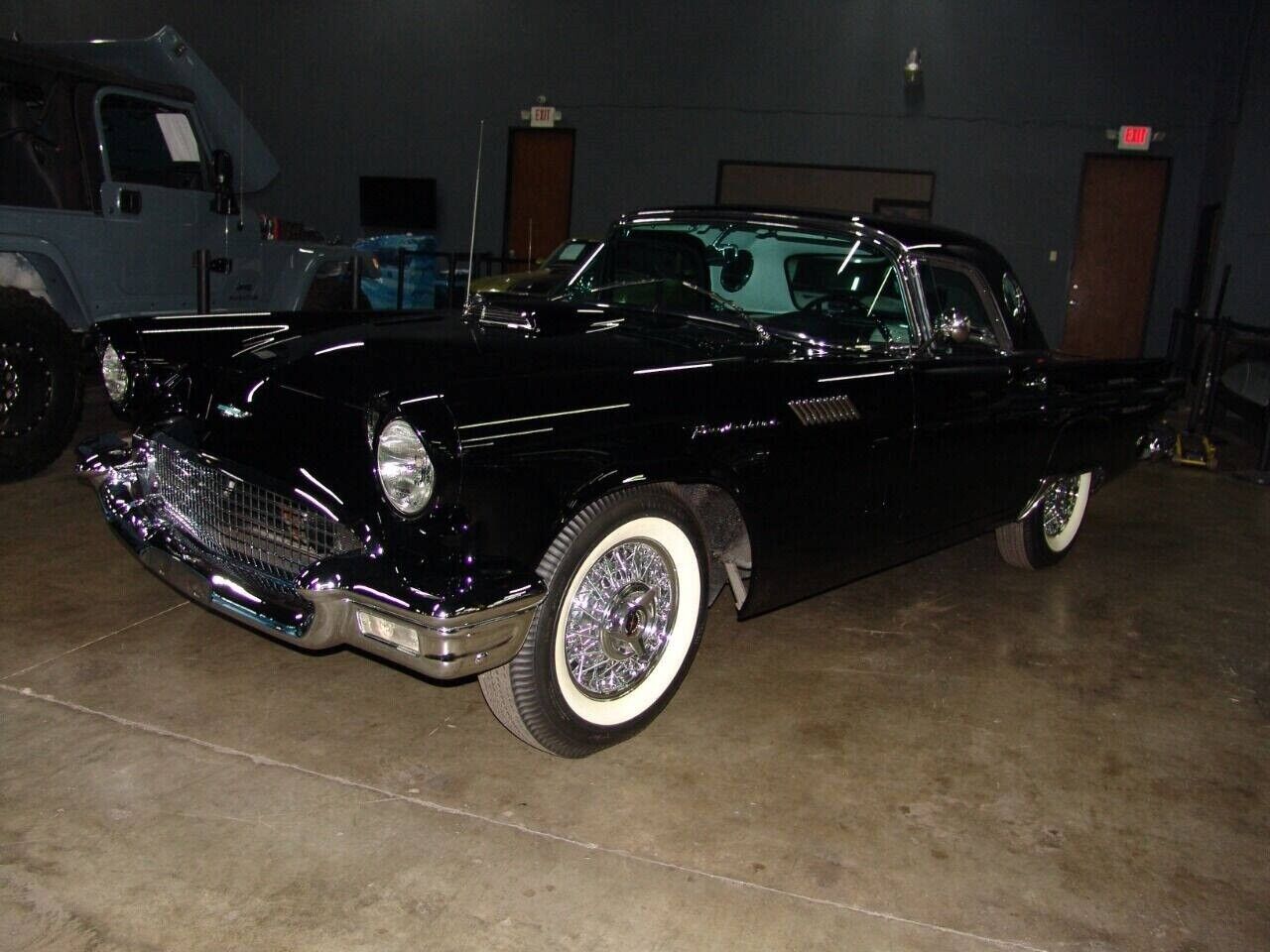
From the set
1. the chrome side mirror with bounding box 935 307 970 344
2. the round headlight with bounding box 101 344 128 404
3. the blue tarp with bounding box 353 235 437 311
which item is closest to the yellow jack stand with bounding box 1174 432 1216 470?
the chrome side mirror with bounding box 935 307 970 344

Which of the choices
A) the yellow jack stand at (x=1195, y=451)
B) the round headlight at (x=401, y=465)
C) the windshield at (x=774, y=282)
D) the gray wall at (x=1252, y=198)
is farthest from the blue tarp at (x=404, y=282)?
the round headlight at (x=401, y=465)

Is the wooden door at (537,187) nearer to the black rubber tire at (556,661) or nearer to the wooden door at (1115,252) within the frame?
the wooden door at (1115,252)

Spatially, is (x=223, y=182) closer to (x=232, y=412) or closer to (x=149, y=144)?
(x=149, y=144)

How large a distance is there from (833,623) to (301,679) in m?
1.99

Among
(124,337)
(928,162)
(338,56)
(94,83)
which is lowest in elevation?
(124,337)

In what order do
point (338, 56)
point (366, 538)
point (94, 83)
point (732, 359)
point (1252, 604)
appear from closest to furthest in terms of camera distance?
point (366, 538)
point (732, 359)
point (1252, 604)
point (94, 83)
point (338, 56)

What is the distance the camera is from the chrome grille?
2.61m

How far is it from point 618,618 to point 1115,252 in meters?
12.7

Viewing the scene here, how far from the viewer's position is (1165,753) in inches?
127

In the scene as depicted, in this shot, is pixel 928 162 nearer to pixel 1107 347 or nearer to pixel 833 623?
pixel 1107 347

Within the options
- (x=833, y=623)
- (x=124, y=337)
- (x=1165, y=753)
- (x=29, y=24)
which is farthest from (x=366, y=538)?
(x=29, y=24)

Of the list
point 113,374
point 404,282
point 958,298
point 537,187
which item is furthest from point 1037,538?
point 537,187

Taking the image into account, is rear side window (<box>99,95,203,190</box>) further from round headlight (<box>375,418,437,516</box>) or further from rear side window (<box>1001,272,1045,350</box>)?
rear side window (<box>1001,272,1045,350</box>)

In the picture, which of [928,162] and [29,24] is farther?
[29,24]
